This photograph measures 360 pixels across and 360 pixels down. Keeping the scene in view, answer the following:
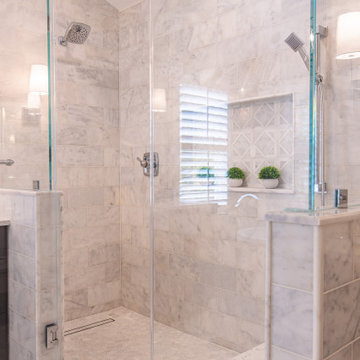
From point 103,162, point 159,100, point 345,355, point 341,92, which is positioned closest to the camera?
point 345,355

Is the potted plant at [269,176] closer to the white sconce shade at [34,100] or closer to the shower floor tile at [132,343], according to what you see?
the shower floor tile at [132,343]

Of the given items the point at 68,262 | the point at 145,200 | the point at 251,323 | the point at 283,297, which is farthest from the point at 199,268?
the point at 68,262

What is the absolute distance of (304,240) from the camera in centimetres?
92

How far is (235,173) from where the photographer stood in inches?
66.7

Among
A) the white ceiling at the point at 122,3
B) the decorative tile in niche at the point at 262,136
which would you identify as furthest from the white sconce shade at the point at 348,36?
the white ceiling at the point at 122,3

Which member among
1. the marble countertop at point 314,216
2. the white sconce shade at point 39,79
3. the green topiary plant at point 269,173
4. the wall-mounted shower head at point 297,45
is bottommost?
the marble countertop at point 314,216

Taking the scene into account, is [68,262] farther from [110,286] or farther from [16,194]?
[16,194]

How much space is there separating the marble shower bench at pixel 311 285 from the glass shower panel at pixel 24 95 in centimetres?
112

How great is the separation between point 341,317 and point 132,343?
5.93ft

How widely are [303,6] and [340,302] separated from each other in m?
1.16

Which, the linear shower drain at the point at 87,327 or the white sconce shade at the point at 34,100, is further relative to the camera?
the linear shower drain at the point at 87,327

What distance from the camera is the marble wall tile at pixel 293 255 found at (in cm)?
92

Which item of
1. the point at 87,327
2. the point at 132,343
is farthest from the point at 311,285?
the point at 87,327

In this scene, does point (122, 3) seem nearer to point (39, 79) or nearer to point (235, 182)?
point (39, 79)
